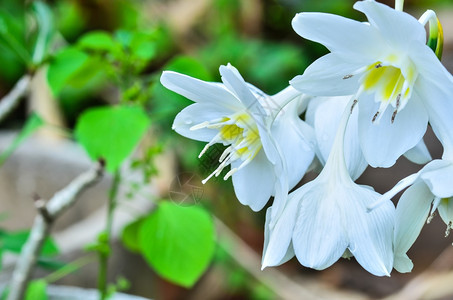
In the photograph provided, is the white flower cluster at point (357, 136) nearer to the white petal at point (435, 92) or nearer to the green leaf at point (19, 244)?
the white petal at point (435, 92)

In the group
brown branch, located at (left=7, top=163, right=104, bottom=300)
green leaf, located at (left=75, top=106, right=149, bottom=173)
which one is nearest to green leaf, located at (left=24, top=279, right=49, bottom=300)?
brown branch, located at (left=7, top=163, right=104, bottom=300)

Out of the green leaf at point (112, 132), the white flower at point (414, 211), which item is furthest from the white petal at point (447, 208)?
the green leaf at point (112, 132)

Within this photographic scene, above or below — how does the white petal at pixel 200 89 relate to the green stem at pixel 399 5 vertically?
below

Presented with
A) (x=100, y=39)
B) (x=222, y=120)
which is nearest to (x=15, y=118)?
(x=100, y=39)

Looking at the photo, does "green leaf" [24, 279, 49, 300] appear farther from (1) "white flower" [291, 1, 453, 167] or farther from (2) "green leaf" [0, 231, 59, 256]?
(1) "white flower" [291, 1, 453, 167]

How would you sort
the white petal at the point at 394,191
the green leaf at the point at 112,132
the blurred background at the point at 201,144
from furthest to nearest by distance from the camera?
the blurred background at the point at 201,144 → the green leaf at the point at 112,132 → the white petal at the point at 394,191

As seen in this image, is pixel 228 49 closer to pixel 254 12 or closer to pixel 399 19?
pixel 254 12
